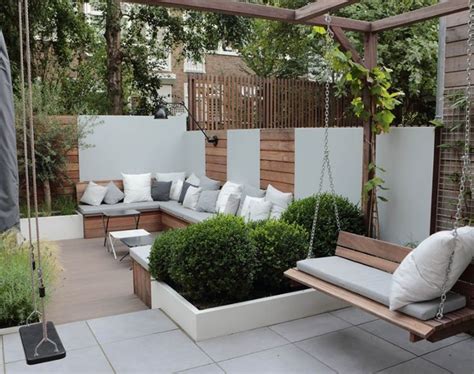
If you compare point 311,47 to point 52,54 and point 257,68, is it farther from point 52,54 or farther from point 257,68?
point 52,54

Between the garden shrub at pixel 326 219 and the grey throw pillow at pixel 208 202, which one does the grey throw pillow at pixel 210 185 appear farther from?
the garden shrub at pixel 326 219

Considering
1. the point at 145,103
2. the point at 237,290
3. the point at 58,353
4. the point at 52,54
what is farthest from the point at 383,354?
the point at 52,54

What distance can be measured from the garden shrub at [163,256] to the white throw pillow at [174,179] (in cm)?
403

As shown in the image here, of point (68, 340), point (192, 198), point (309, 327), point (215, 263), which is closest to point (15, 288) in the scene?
point (68, 340)

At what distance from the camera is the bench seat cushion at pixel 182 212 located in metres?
6.37

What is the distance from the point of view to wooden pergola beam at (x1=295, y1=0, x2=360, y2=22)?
3285mm

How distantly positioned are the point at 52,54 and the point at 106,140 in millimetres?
3846

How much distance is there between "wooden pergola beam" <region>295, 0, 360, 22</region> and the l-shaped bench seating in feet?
11.0

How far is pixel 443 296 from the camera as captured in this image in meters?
2.55

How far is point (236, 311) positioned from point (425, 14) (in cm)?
280

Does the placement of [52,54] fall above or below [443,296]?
above

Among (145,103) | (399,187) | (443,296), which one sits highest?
(145,103)

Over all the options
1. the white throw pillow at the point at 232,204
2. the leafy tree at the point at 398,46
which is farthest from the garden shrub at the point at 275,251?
the leafy tree at the point at 398,46

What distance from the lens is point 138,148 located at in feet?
27.4
